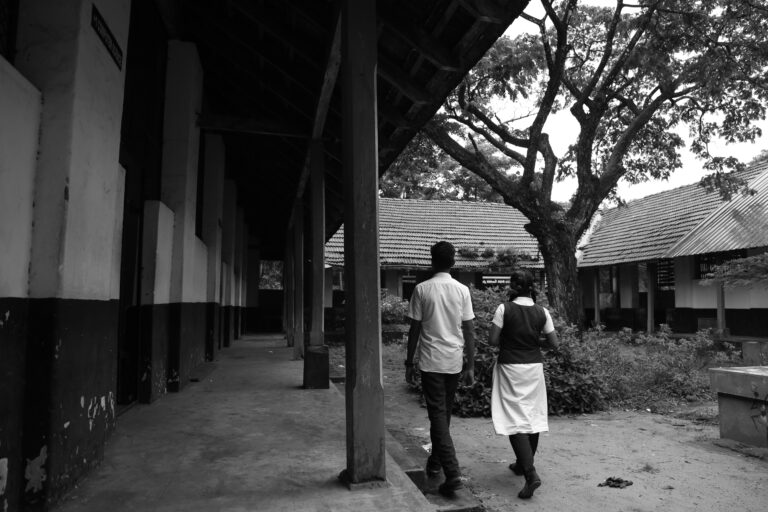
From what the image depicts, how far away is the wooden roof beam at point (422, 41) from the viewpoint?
4512 mm

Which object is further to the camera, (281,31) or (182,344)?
(182,344)

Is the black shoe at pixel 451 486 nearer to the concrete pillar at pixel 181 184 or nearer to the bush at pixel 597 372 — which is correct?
→ the bush at pixel 597 372

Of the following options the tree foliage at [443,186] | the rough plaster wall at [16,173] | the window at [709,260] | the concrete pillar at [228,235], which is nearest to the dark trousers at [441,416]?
the rough plaster wall at [16,173]

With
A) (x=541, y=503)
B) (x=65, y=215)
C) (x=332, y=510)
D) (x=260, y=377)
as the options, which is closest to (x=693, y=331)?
(x=260, y=377)

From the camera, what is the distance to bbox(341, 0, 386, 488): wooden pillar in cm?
336

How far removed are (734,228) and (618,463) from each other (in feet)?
40.6

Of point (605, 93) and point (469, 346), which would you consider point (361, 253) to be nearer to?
point (469, 346)

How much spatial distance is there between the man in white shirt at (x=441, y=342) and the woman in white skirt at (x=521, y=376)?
0.37 meters

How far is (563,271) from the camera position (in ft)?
38.5

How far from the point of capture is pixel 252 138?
10391 millimetres

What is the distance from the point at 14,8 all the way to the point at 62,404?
2.20 metres

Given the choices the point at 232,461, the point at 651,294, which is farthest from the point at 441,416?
the point at 651,294

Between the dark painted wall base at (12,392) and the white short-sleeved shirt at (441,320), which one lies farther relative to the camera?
the white short-sleeved shirt at (441,320)

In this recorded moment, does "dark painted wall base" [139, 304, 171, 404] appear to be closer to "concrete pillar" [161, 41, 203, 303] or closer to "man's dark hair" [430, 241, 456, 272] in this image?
"concrete pillar" [161, 41, 203, 303]
